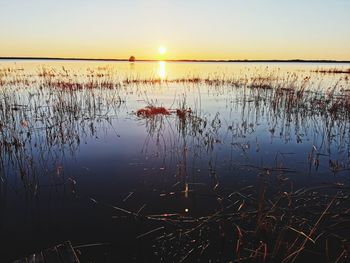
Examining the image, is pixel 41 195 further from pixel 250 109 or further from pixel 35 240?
pixel 250 109

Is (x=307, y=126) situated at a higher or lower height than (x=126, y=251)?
higher

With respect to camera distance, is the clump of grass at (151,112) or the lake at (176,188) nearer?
the lake at (176,188)

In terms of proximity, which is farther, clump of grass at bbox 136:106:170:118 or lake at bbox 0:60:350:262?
clump of grass at bbox 136:106:170:118

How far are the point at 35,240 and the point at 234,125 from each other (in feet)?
24.7

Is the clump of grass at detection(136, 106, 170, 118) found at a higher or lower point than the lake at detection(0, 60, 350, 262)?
higher

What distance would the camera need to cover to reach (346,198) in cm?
495

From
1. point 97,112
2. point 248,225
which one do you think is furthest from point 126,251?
point 97,112

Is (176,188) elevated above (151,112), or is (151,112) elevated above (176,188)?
(151,112)

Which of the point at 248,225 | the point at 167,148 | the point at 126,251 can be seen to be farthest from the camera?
the point at 167,148

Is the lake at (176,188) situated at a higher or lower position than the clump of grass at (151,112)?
lower

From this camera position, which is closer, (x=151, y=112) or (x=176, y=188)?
(x=176, y=188)

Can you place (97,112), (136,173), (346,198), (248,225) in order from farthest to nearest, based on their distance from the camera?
(97,112)
(136,173)
(346,198)
(248,225)

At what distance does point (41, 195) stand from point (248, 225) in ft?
11.5

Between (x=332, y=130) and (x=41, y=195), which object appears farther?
(x=332, y=130)
